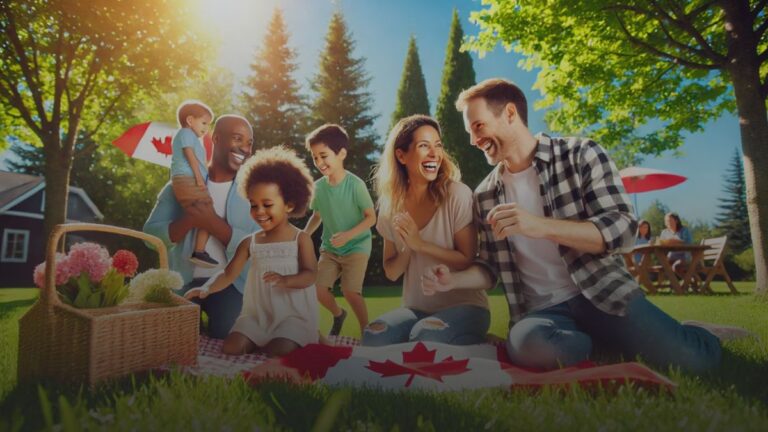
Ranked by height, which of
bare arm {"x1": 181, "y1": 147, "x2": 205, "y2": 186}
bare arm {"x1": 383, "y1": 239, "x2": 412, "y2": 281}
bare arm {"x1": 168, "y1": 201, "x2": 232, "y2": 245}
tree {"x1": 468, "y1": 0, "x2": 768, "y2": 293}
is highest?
tree {"x1": 468, "y1": 0, "x2": 768, "y2": 293}

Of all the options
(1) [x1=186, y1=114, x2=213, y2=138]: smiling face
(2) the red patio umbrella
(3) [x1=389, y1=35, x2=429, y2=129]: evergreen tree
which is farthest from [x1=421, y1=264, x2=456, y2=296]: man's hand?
(3) [x1=389, y1=35, x2=429, y2=129]: evergreen tree

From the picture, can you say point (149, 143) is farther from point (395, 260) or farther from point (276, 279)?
point (395, 260)

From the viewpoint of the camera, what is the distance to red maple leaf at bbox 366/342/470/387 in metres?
2.18

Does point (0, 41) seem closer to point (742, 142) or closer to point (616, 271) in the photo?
point (616, 271)

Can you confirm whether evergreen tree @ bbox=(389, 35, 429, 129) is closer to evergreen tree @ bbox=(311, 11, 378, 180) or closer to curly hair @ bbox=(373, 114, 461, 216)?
evergreen tree @ bbox=(311, 11, 378, 180)

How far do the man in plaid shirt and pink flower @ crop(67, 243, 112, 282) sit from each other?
5.13ft

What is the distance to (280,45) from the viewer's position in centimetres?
1588

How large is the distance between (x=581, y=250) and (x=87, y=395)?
2.21 meters

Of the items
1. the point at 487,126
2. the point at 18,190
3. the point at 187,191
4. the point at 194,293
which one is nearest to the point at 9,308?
the point at 187,191

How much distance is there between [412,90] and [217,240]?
1210cm

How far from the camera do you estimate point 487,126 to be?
2.77 meters

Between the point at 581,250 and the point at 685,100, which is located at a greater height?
the point at 685,100

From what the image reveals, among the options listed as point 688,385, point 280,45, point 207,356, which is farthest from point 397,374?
point 280,45

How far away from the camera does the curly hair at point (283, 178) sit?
3.16 metres
